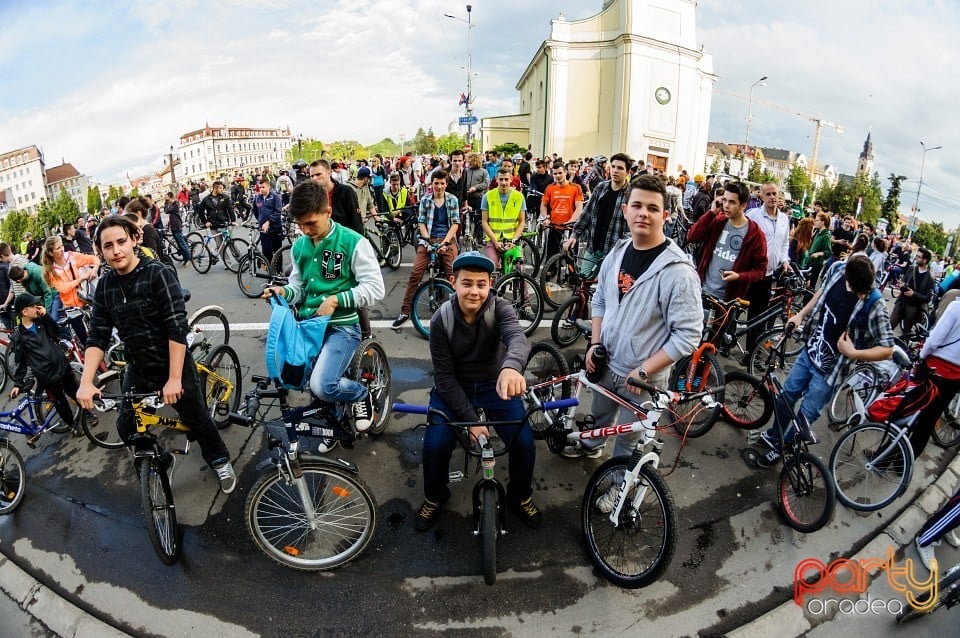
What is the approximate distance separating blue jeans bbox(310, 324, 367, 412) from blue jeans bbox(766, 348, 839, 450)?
11.2 ft

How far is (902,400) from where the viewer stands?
414 centimetres

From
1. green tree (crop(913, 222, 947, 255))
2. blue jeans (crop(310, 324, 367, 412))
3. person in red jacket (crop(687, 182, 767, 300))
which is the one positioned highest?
person in red jacket (crop(687, 182, 767, 300))

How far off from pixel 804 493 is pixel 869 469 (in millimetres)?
893

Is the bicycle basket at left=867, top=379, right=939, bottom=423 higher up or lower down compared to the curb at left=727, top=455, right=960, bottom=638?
higher up

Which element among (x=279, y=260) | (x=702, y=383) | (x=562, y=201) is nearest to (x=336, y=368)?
(x=702, y=383)

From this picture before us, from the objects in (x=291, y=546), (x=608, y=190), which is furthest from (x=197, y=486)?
(x=608, y=190)

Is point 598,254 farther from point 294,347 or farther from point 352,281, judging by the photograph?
point 294,347

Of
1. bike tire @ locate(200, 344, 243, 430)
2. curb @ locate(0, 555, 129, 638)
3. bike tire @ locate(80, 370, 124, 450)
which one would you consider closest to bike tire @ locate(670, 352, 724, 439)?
bike tire @ locate(200, 344, 243, 430)

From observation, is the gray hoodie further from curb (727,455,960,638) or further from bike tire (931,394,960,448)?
bike tire (931,394,960,448)

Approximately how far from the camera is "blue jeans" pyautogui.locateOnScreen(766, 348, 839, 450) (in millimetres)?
3916

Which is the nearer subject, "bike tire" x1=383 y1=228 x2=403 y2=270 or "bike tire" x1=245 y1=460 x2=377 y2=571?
"bike tire" x1=245 y1=460 x2=377 y2=571

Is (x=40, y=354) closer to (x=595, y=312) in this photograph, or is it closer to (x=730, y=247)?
(x=595, y=312)

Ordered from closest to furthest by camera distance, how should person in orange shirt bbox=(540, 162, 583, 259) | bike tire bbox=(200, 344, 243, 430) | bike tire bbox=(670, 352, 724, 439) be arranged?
bike tire bbox=(670, 352, 724, 439)
bike tire bbox=(200, 344, 243, 430)
person in orange shirt bbox=(540, 162, 583, 259)

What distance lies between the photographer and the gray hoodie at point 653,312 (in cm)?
308
